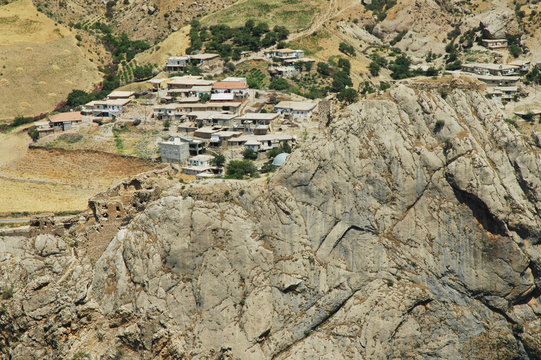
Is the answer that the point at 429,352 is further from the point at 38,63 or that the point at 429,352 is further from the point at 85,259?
the point at 38,63

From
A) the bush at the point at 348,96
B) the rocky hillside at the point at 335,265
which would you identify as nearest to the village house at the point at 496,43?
the bush at the point at 348,96

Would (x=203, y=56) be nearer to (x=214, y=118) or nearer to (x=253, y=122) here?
(x=214, y=118)

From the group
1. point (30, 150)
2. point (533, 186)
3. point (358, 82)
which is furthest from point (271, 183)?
point (358, 82)

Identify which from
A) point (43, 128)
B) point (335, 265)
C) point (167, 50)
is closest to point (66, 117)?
point (43, 128)

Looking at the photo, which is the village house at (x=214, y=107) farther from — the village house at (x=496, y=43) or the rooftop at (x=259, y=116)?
the village house at (x=496, y=43)

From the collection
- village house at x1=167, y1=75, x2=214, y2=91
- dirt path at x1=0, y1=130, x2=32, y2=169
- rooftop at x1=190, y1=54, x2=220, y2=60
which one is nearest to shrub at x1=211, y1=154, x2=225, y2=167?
village house at x1=167, y1=75, x2=214, y2=91

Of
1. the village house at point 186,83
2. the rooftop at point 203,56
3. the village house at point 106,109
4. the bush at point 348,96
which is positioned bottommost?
the village house at point 106,109

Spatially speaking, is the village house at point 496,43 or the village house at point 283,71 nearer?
the village house at point 283,71

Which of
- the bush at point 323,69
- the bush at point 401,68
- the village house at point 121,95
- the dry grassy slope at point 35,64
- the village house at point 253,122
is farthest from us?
the bush at point 401,68
